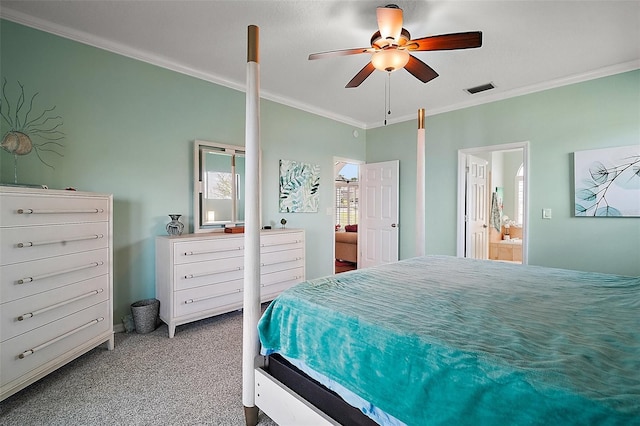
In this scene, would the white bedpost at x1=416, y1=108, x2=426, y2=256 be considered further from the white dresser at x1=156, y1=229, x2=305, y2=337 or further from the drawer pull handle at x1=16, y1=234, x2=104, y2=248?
the drawer pull handle at x1=16, y1=234, x2=104, y2=248

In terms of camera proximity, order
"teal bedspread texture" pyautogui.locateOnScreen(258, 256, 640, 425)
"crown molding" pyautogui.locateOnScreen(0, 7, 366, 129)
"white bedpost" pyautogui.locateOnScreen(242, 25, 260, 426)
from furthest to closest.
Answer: "crown molding" pyautogui.locateOnScreen(0, 7, 366, 129), "white bedpost" pyautogui.locateOnScreen(242, 25, 260, 426), "teal bedspread texture" pyautogui.locateOnScreen(258, 256, 640, 425)

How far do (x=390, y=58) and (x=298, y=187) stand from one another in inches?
95.2

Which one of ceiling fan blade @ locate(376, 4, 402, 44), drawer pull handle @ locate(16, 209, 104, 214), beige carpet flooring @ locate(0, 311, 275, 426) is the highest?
ceiling fan blade @ locate(376, 4, 402, 44)

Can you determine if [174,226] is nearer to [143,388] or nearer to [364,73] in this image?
[143,388]

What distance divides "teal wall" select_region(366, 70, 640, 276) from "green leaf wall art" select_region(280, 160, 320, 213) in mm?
1731

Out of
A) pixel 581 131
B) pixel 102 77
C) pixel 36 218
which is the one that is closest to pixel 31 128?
pixel 102 77

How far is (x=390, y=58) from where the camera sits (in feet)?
6.79

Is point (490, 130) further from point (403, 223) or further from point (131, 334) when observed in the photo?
point (131, 334)

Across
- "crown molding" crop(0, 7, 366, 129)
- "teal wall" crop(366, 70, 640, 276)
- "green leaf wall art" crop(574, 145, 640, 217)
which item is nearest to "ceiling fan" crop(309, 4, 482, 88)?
"crown molding" crop(0, 7, 366, 129)

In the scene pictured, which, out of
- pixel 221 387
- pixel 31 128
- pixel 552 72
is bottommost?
pixel 221 387

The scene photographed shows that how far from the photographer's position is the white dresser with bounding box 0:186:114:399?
1650 millimetres

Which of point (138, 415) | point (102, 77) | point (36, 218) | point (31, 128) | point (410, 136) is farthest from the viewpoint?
point (410, 136)

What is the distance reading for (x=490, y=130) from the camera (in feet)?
12.8

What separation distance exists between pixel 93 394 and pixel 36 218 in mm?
1134
